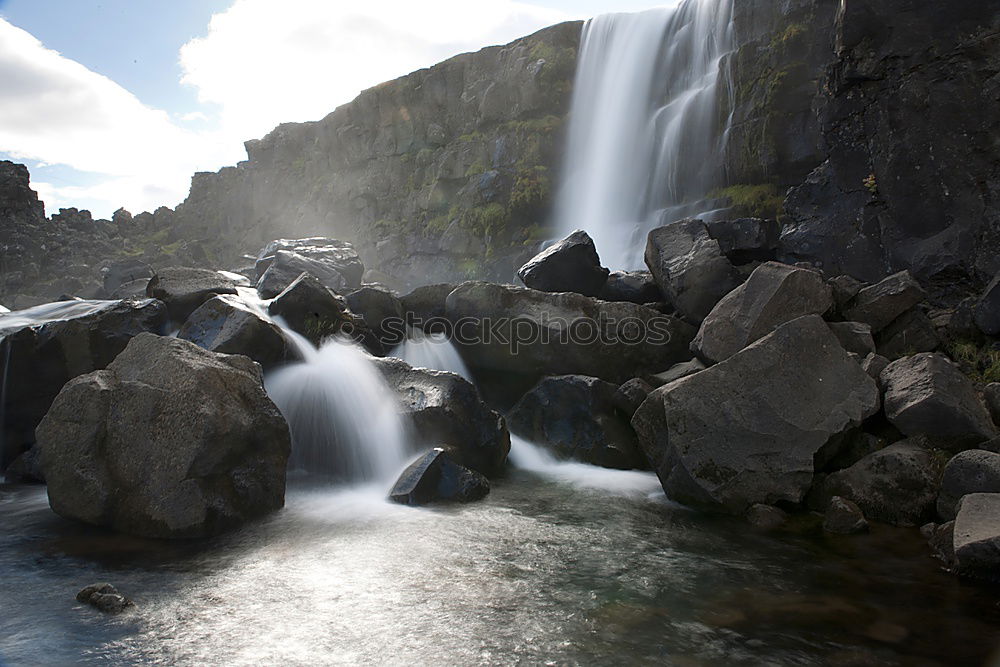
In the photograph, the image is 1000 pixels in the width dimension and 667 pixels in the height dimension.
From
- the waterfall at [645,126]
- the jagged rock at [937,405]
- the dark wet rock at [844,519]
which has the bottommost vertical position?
the dark wet rock at [844,519]

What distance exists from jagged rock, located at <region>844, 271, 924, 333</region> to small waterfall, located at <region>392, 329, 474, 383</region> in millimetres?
7202

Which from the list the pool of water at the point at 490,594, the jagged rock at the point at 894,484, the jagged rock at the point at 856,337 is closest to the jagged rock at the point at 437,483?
the pool of water at the point at 490,594

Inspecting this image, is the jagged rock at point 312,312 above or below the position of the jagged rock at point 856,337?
above

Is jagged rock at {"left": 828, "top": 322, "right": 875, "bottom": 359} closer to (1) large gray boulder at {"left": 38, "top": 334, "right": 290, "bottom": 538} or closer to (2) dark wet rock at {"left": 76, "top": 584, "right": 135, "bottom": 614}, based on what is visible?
(1) large gray boulder at {"left": 38, "top": 334, "right": 290, "bottom": 538}

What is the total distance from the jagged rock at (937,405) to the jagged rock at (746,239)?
23.2 feet

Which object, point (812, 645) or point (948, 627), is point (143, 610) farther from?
point (948, 627)

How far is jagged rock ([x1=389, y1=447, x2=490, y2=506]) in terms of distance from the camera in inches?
334

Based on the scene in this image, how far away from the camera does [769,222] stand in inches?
608

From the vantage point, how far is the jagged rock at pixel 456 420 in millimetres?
9828

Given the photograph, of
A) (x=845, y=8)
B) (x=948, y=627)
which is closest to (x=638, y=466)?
(x=948, y=627)

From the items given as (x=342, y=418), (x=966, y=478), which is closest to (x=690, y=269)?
(x=966, y=478)

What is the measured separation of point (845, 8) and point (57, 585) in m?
15.9

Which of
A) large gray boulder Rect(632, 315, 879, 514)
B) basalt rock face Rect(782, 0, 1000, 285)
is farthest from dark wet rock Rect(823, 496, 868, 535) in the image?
basalt rock face Rect(782, 0, 1000, 285)

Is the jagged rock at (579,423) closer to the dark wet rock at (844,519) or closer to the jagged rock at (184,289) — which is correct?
the dark wet rock at (844,519)
